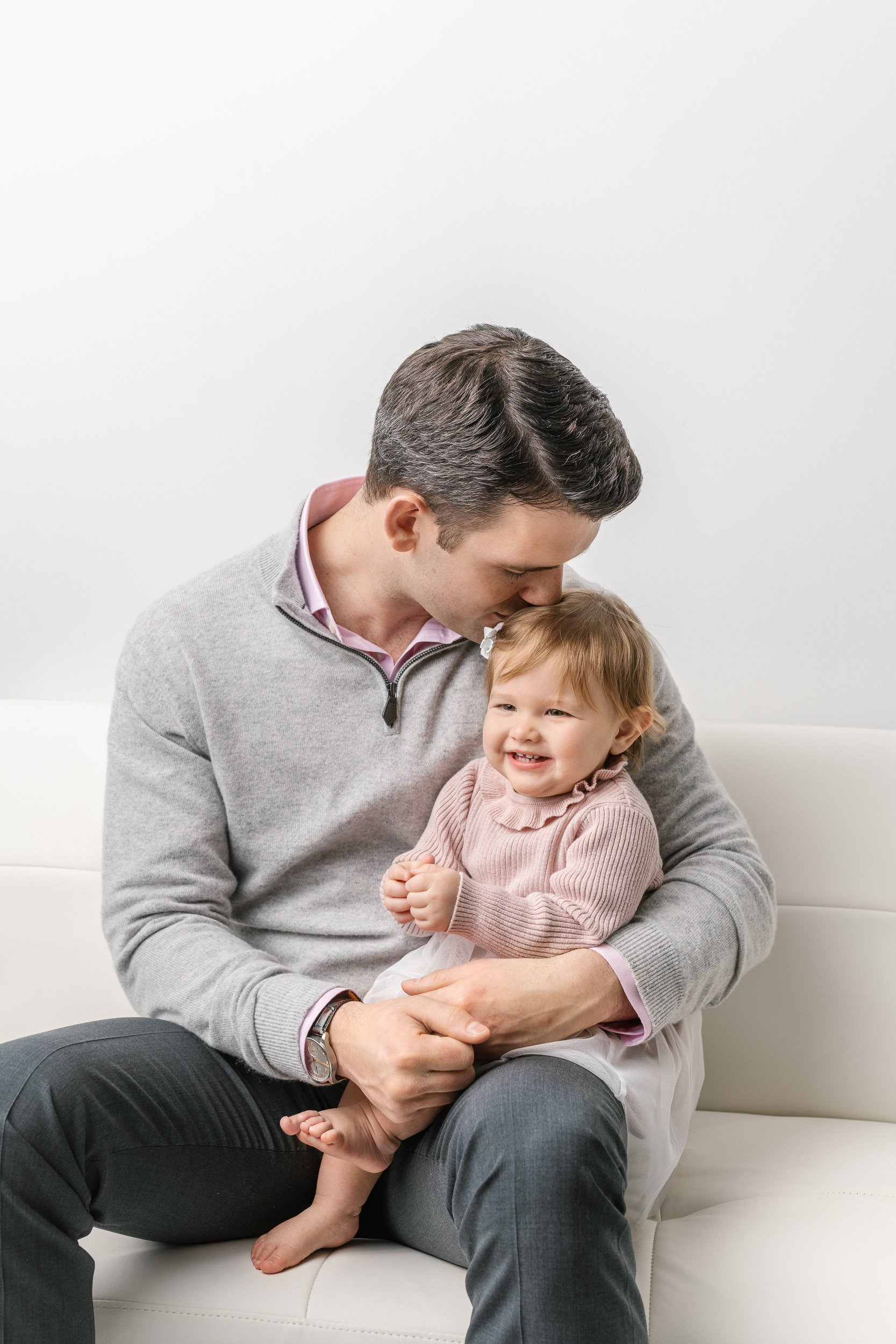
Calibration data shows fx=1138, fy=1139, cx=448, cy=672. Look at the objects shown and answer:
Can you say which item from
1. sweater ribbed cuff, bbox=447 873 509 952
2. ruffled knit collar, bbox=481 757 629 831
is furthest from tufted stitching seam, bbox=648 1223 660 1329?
ruffled knit collar, bbox=481 757 629 831

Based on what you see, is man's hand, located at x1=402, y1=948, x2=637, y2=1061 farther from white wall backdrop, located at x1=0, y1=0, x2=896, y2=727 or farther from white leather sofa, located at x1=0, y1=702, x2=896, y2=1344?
white wall backdrop, located at x1=0, y1=0, x2=896, y2=727

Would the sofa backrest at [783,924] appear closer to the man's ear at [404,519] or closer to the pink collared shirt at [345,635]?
the pink collared shirt at [345,635]

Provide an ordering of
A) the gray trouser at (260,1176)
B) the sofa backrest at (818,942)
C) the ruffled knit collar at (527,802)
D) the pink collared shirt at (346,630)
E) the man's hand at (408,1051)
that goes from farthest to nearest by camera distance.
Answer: the sofa backrest at (818,942)
the pink collared shirt at (346,630)
the ruffled knit collar at (527,802)
the man's hand at (408,1051)
the gray trouser at (260,1176)

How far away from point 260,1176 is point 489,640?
0.69 metres

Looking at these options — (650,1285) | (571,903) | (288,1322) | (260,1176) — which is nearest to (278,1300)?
(288,1322)

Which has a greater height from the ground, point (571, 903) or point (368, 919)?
point (571, 903)

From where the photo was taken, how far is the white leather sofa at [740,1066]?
3.94 ft

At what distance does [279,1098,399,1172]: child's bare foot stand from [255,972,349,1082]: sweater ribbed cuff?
5 cm

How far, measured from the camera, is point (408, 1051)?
1143mm

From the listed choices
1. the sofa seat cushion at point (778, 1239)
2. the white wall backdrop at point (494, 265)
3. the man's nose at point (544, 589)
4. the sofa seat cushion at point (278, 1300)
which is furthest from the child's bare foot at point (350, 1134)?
the white wall backdrop at point (494, 265)

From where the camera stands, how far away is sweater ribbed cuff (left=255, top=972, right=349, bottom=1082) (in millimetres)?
1226

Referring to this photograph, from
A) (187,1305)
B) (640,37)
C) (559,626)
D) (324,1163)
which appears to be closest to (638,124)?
(640,37)

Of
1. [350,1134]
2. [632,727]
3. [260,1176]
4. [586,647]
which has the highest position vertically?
[586,647]

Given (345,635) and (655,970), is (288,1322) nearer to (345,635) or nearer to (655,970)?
(655,970)
